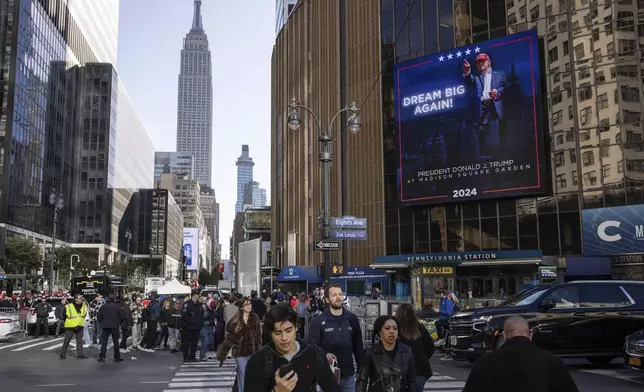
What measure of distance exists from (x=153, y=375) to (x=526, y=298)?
Result: 28.9 ft

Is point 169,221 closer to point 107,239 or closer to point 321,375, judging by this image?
point 107,239

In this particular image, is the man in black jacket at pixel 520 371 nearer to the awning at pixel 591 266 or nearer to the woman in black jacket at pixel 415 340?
the woman in black jacket at pixel 415 340

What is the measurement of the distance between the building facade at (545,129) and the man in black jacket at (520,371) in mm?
27089

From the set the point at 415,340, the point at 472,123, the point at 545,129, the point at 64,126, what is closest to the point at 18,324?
the point at 415,340

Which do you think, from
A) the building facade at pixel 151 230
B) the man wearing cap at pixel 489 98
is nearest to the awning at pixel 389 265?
the man wearing cap at pixel 489 98

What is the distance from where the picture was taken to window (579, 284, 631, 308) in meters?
14.5

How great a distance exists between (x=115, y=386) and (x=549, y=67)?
38313 mm

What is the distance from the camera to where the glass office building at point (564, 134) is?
132 ft

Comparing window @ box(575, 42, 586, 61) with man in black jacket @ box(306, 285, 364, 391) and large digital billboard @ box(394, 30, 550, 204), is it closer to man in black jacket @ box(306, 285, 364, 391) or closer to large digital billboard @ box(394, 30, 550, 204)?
large digital billboard @ box(394, 30, 550, 204)

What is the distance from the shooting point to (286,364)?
3875 millimetres

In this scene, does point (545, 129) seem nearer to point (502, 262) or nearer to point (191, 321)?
point (502, 262)

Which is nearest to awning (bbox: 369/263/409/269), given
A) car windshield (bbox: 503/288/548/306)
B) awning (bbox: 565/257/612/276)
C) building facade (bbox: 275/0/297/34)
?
awning (bbox: 565/257/612/276)

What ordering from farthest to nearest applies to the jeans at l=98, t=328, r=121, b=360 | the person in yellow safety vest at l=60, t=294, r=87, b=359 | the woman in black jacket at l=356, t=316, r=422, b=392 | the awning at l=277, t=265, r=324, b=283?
the awning at l=277, t=265, r=324, b=283 < the person in yellow safety vest at l=60, t=294, r=87, b=359 < the jeans at l=98, t=328, r=121, b=360 < the woman in black jacket at l=356, t=316, r=422, b=392

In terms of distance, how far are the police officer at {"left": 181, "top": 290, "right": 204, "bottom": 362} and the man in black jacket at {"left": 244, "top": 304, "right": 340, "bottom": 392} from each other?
45.6 feet
